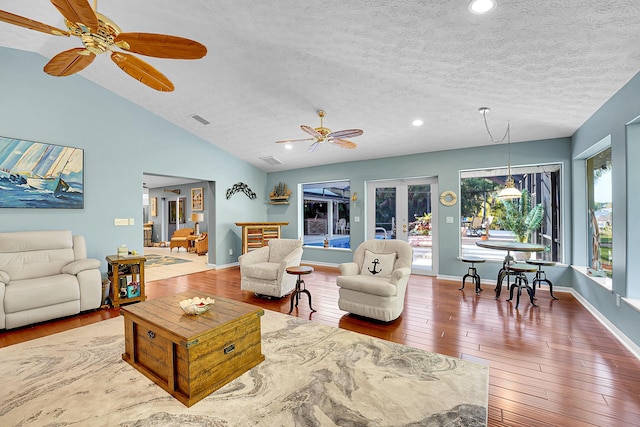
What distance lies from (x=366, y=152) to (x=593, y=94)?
3.64 m

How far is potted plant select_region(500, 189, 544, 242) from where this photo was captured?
17.4 ft

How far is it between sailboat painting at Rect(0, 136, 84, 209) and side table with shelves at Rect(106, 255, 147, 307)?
118 centimetres

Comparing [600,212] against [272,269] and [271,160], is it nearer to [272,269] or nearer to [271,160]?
[272,269]

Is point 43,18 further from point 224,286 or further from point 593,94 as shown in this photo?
point 593,94

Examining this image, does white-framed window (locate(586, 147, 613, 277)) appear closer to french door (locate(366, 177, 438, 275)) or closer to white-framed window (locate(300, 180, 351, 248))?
french door (locate(366, 177, 438, 275))

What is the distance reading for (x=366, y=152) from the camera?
6.22 meters

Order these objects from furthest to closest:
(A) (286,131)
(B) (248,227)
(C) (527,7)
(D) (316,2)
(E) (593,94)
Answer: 1. (B) (248,227)
2. (A) (286,131)
3. (E) (593,94)
4. (D) (316,2)
5. (C) (527,7)

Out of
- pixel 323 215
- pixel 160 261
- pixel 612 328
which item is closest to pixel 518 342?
pixel 612 328

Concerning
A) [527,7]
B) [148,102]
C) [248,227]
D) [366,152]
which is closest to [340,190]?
[366,152]

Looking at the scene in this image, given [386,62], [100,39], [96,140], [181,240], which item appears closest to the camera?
[100,39]

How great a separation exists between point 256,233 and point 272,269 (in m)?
2.79

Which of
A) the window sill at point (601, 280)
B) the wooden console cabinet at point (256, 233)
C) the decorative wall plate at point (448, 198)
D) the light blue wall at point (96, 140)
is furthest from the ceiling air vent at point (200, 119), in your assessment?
the window sill at point (601, 280)

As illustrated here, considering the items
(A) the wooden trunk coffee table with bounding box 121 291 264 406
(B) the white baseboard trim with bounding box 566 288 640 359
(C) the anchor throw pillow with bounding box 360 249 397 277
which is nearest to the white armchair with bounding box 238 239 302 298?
(C) the anchor throw pillow with bounding box 360 249 397 277

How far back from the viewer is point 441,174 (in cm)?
584
